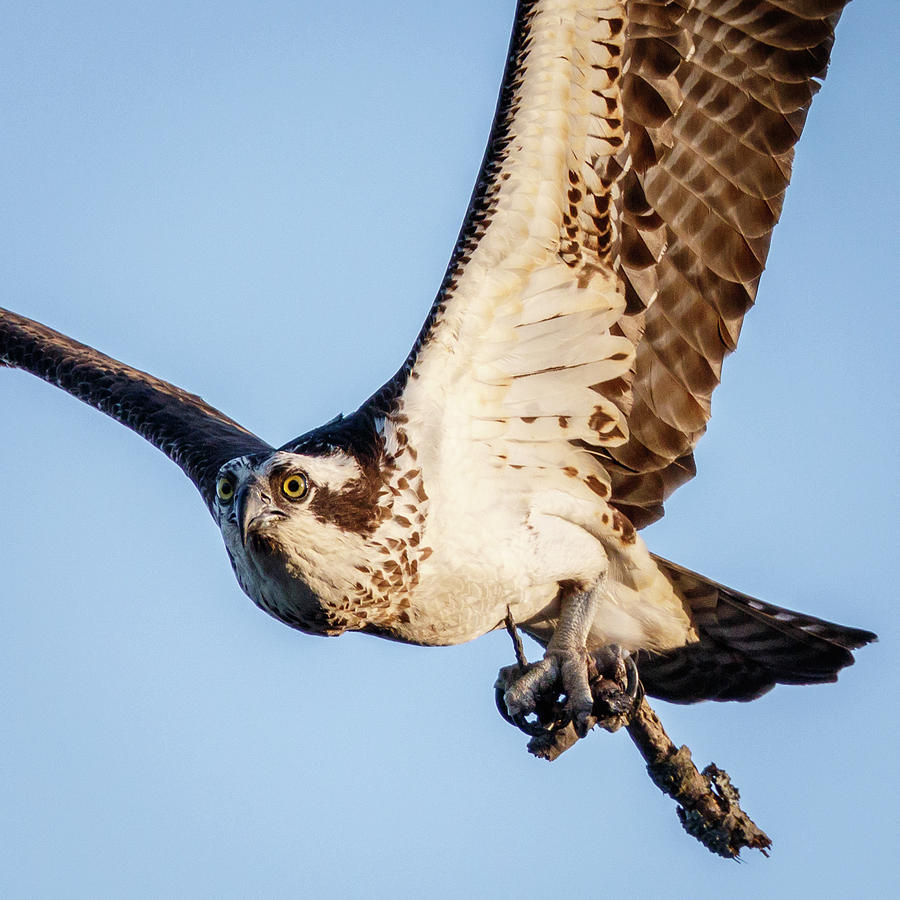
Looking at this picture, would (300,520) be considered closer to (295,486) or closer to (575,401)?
(295,486)

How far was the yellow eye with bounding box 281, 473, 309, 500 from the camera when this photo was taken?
21.1ft

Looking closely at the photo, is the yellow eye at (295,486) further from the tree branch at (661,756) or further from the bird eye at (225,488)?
the tree branch at (661,756)

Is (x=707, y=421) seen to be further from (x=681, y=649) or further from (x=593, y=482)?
(x=681, y=649)

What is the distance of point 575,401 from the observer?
7301mm

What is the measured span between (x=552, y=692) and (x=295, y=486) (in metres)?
1.69

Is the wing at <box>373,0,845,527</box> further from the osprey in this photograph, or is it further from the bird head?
the bird head

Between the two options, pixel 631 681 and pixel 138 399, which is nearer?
pixel 631 681

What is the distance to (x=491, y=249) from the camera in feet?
22.0

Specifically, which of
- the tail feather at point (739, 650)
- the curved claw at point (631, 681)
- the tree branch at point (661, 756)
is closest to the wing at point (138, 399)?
the tree branch at point (661, 756)

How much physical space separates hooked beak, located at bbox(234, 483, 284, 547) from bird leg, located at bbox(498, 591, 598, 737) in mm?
1504

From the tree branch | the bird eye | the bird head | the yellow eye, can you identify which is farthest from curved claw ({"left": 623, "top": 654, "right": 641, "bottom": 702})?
the bird eye

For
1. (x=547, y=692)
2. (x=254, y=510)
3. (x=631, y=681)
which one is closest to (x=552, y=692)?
(x=547, y=692)

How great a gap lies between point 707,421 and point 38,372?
13.9 feet

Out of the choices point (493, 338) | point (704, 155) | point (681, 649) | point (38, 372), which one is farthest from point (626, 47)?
point (38, 372)
